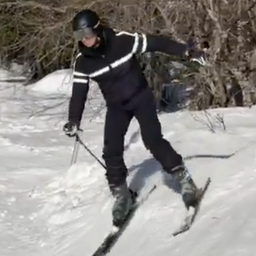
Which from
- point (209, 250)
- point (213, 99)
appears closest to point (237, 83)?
point (213, 99)

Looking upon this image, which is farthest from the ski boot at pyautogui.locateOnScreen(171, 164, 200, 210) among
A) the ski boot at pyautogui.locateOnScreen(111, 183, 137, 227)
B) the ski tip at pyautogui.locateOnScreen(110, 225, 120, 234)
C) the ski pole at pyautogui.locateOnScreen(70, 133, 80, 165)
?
the ski pole at pyautogui.locateOnScreen(70, 133, 80, 165)

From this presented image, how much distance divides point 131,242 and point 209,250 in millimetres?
1076

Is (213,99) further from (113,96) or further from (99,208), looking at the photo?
(113,96)

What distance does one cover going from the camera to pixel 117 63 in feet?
20.6

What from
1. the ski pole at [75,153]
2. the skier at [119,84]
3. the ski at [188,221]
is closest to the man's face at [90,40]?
the skier at [119,84]

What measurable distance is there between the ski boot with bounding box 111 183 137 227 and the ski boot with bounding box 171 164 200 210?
0.47 meters

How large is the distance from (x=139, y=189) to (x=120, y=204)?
70 centimetres

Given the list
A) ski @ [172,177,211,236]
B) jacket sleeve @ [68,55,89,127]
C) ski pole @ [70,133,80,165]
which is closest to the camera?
ski @ [172,177,211,236]

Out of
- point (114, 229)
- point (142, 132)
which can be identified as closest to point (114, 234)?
point (114, 229)

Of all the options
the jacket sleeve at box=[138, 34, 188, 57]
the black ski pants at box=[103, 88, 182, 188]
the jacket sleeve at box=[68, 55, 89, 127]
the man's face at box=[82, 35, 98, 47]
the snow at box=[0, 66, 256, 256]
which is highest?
the man's face at box=[82, 35, 98, 47]

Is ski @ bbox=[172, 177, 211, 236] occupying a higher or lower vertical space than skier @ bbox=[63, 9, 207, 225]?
lower

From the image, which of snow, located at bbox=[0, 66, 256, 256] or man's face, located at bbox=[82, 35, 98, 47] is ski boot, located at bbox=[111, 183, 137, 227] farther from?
man's face, located at bbox=[82, 35, 98, 47]

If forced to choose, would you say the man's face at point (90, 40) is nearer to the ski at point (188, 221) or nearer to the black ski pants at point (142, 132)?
the black ski pants at point (142, 132)

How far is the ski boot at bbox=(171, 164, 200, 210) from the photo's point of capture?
6.41m
